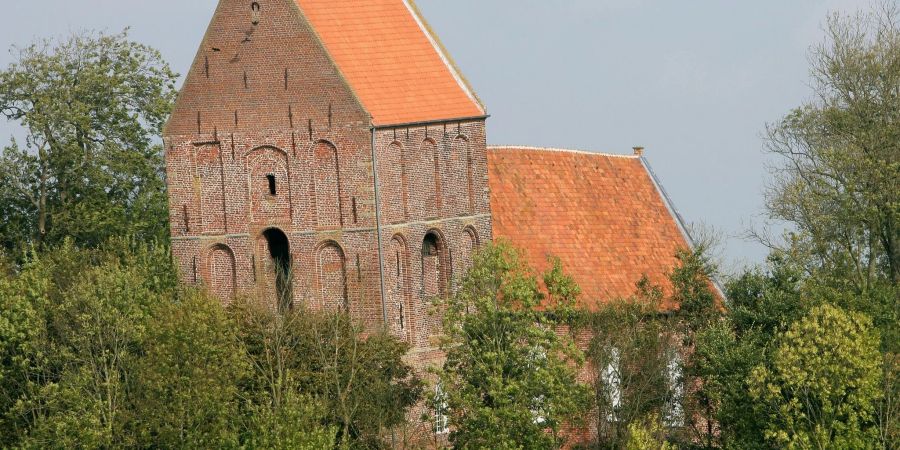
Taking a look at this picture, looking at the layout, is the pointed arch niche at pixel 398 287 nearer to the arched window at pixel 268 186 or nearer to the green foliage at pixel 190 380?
the arched window at pixel 268 186

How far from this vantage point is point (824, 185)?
199 ft

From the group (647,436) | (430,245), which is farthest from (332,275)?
(647,436)

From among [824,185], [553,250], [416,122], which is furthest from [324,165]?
[824,185]

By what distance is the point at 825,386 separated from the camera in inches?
2025

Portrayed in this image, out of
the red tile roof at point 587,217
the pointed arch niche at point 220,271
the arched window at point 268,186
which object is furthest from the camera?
the red tile roof at point 587,217

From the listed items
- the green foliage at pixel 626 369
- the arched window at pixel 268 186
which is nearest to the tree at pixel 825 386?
the green foliage at pixel 626 369

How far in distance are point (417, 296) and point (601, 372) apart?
17.1 ft

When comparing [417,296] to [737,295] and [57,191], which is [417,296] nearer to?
[737,295]

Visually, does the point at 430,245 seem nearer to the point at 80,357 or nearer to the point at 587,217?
the point at 587,217

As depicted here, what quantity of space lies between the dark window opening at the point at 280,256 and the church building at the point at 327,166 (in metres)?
0.04

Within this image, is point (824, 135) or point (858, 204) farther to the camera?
point (824, 135)

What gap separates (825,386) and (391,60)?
15.0 meters

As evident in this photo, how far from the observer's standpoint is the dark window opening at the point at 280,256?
57219mm

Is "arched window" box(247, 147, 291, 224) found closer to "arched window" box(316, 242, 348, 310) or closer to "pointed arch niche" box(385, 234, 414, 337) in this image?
"arched window" box(316, 242, 348, 310)
